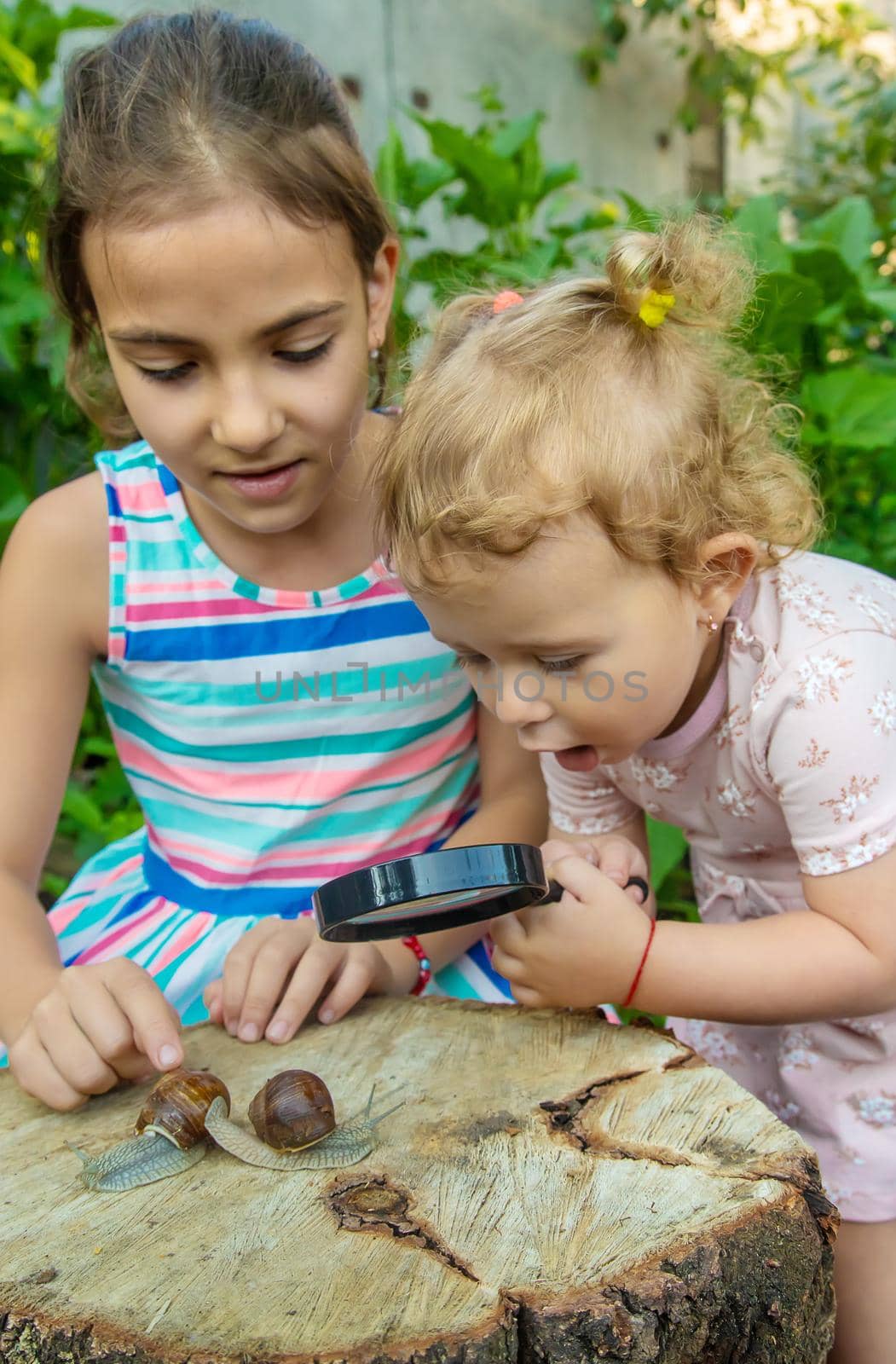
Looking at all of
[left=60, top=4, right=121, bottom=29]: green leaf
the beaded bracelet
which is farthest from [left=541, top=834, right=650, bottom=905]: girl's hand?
[left=60, top=4, right=121, bottom=29]: green leaf

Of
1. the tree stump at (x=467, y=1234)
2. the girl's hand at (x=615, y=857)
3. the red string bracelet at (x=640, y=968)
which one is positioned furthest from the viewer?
the girl's hand at (x=615, y=857)

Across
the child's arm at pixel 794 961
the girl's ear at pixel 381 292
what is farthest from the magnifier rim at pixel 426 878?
the girl's ear at pixel 381 292

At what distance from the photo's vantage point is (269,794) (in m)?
1.83

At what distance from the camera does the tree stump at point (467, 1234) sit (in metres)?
0.92

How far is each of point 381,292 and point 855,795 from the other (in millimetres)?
915

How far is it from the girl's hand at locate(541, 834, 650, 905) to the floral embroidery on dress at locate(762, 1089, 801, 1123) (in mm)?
379

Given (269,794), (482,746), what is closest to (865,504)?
(482,746)

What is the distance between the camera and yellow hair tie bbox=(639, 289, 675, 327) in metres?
1.34

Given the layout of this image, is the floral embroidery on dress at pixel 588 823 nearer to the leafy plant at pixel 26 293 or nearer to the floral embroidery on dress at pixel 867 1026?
the floral embroidery on dress at pixel 867 1026

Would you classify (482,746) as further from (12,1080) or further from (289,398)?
(12,1080)

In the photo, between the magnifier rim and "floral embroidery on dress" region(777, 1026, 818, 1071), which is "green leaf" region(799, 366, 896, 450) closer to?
"floral embroidery on dress" region(777, 1026, 818, 1071)

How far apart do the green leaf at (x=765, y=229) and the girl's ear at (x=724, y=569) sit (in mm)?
1181

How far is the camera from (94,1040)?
1302 mm

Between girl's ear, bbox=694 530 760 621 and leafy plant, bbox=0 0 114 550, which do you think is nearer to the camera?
girl's ear, bbox=694 530 760 621
